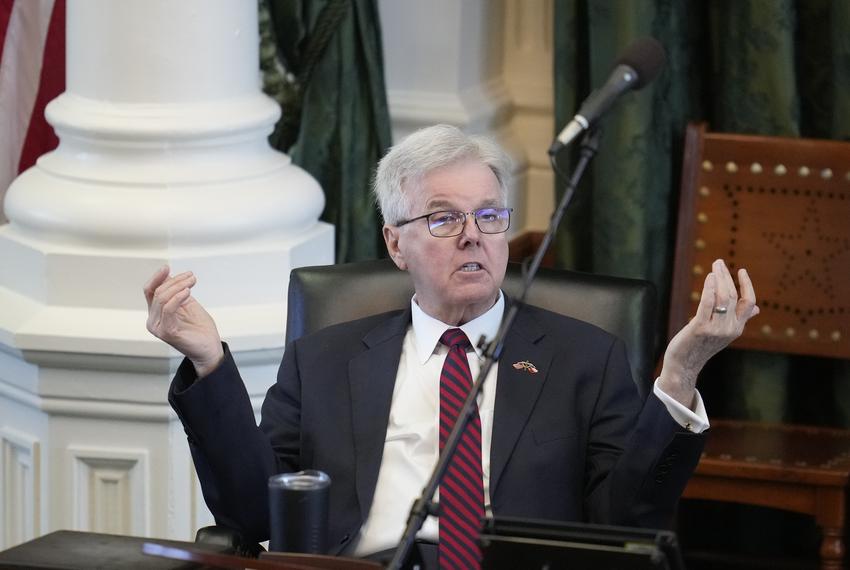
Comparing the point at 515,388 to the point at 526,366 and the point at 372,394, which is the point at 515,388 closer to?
the point at 526,366

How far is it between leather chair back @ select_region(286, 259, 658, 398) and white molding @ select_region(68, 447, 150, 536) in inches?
25.6

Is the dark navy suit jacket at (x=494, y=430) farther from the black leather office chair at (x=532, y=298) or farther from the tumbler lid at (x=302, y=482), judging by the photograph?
the tumbler lid at (x=302, y=482)

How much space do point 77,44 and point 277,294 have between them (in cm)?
69

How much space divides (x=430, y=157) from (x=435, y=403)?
423 millimetres

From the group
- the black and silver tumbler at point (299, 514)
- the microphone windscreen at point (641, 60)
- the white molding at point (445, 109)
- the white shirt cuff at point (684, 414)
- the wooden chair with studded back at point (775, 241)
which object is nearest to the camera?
the black and silver tumbler at point (299, 514)

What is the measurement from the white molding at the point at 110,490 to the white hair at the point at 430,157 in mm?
993

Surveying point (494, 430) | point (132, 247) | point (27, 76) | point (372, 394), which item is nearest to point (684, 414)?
point (494, 430)

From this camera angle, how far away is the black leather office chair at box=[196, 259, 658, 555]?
104 inches

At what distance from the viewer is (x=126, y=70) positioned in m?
3.10

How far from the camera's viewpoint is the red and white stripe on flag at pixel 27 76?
3.71 m

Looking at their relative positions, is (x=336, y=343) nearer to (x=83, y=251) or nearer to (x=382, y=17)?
(x=83, y=251)

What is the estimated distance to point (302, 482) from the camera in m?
1.78

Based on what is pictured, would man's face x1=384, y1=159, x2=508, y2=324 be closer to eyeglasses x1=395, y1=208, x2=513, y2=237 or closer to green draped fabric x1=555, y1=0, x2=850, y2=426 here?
eyeglasses x1=395, y1=208, x2=513, y2=237

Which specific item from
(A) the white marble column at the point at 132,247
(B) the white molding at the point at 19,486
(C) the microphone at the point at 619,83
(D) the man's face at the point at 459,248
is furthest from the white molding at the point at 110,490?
(C) the microphone at the point at 619,83
